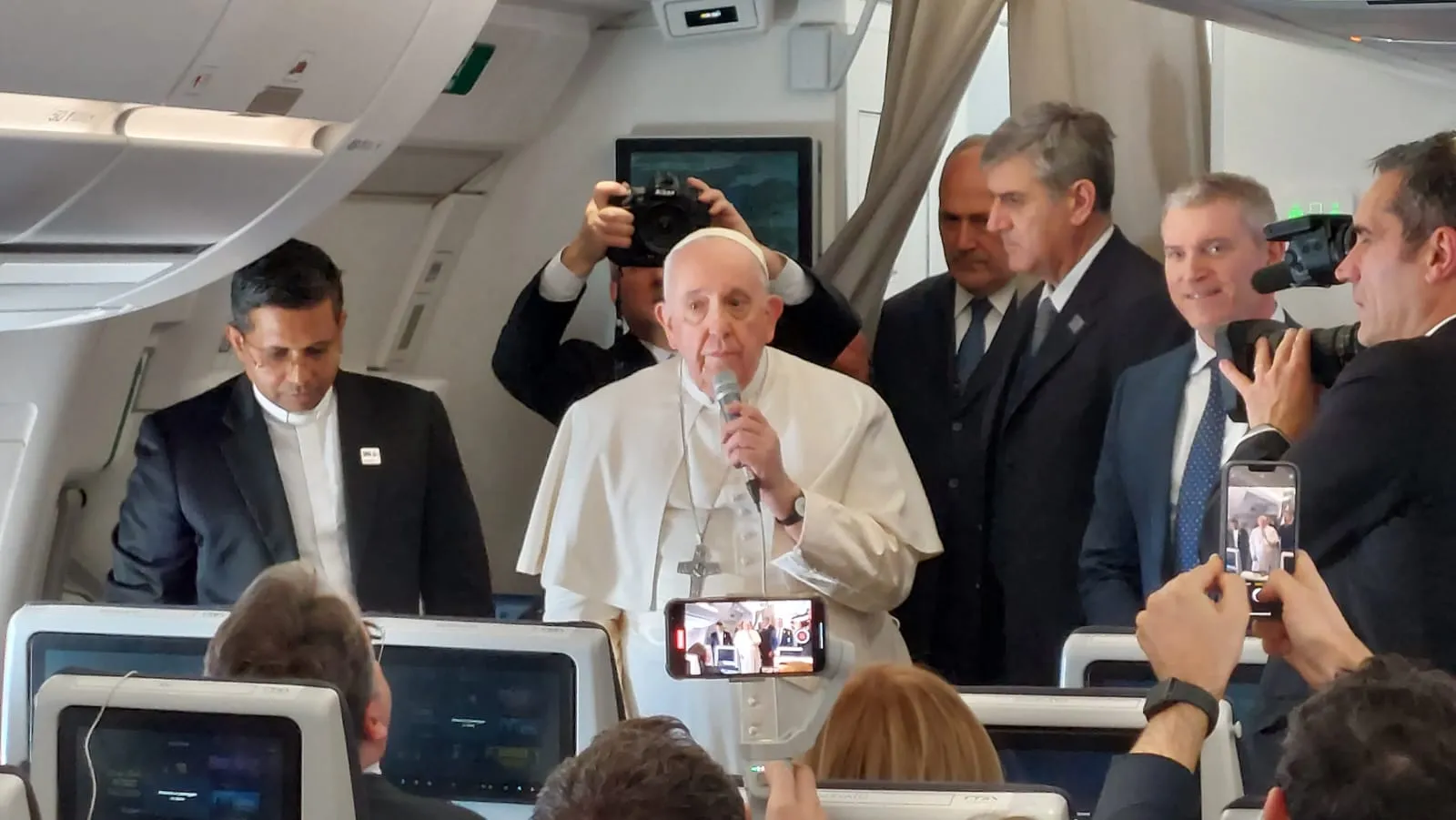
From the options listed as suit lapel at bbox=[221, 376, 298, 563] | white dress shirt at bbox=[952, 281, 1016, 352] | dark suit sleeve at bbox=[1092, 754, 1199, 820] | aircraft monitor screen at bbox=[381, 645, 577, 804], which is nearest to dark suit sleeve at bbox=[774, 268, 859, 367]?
white dress shirt at bbox=[952, 281, 1016, 352]

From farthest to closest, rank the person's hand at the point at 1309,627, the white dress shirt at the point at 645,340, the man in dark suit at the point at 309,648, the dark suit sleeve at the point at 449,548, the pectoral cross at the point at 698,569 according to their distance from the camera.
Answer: the white dress shirt at the point at 645,340
the dark suit sleeve at the point at 449,548
the pectoral cross at the point at 698,569
the man in dark suit at the point at 309,648
the person's hand at the point at 1309,627

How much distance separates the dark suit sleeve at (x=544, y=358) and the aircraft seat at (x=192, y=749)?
2.39 metres

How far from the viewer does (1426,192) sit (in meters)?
2.68

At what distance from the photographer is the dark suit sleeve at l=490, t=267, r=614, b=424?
15.2 feet

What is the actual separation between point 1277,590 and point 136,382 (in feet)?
11.5

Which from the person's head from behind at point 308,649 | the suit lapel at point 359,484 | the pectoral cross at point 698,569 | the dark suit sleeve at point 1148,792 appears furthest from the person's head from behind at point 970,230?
the dark suit sleeve at point 1148,792

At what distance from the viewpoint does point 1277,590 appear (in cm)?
236

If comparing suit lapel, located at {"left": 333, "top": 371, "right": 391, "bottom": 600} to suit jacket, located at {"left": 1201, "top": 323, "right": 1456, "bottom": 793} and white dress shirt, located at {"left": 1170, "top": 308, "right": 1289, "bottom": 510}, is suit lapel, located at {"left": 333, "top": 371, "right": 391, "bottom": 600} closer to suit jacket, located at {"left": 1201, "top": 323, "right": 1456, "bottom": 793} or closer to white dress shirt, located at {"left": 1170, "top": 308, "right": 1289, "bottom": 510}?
white dress shirt, located at {"left": 1170, "top": 308, "right": 1289, "bottom": 510}

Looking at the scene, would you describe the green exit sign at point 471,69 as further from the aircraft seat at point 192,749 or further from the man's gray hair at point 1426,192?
the aircraft seat at point 192,749

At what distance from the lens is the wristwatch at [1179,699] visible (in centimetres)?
211

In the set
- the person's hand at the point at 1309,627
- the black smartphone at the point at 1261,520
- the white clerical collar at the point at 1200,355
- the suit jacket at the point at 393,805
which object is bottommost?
the suit jacket at the point at 393,805

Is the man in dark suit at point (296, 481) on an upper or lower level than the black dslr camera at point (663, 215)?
lower

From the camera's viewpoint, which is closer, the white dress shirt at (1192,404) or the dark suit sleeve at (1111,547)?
the white dress shirt at (1192,404)

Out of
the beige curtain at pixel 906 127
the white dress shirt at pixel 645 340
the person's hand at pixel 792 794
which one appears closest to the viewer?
the person's hand at pixel 792 794
